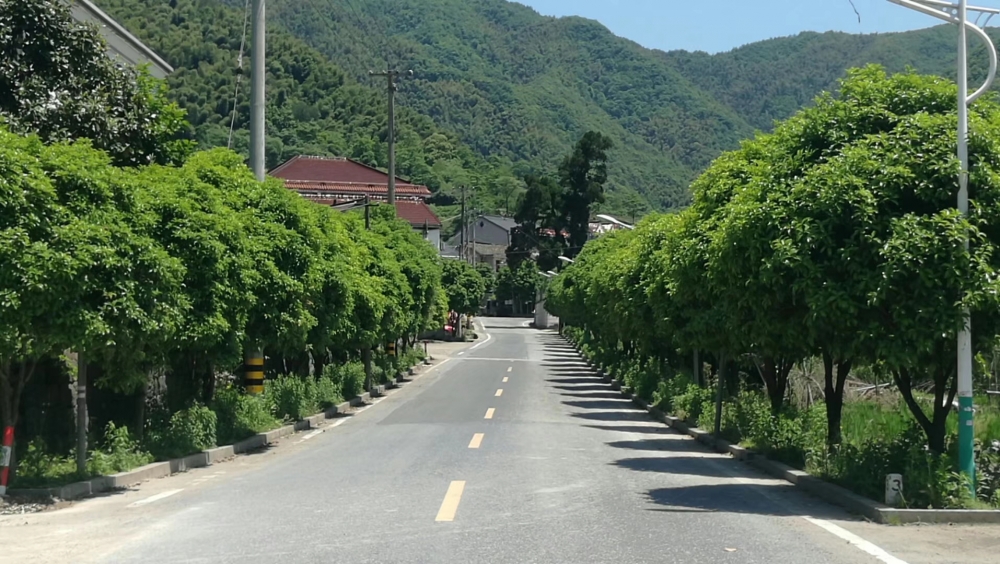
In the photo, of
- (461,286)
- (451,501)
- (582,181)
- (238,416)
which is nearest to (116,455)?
(238,416)

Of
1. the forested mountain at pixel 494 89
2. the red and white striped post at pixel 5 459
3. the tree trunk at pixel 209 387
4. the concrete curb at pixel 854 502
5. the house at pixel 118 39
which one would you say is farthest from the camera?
the forested mountain at pixel 494 89

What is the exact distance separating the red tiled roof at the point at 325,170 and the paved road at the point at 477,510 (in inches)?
2850

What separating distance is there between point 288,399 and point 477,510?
43.3 feet

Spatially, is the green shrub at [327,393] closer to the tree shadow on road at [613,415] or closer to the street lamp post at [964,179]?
the tree shadow on road at [613,415]

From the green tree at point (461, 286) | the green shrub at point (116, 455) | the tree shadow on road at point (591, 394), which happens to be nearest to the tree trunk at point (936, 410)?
the green shrub at point (116, 455)

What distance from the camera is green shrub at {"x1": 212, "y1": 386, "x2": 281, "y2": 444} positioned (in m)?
19.4

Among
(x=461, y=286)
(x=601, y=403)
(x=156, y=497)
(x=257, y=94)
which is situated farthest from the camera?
(x=461, y=286)

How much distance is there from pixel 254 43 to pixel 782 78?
494 ft

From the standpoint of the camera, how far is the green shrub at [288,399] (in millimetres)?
23250

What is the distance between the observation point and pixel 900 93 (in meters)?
13.4

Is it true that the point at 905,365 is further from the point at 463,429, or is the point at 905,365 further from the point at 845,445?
the point at 463,429

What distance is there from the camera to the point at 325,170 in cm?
9269

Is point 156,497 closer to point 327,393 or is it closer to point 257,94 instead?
point 257,94

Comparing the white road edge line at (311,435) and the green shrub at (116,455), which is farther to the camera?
the white road edge line at (311,435)
